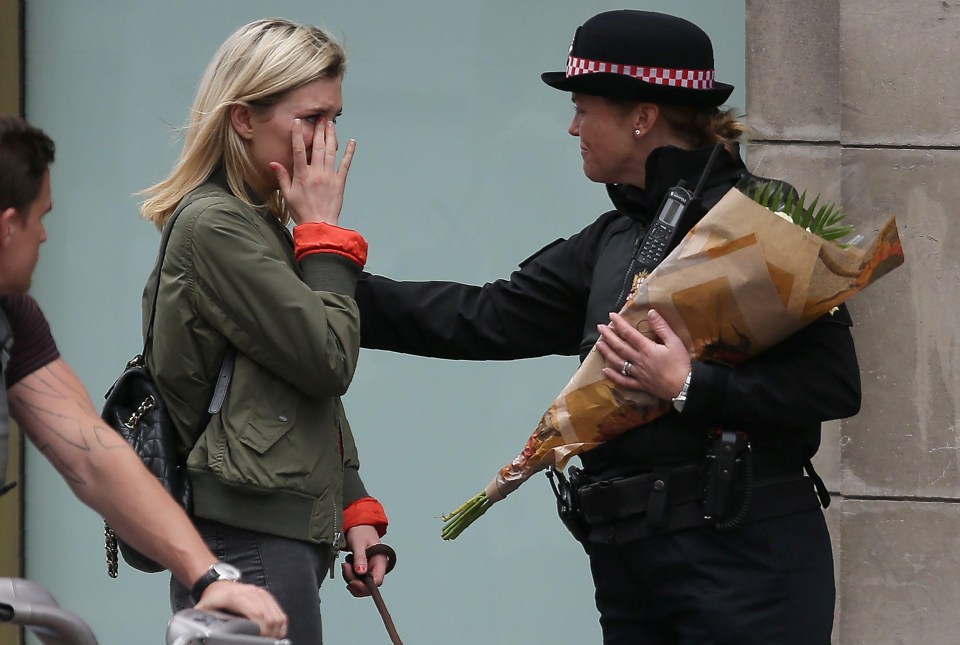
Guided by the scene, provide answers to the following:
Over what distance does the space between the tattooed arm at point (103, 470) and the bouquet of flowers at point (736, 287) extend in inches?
42.2

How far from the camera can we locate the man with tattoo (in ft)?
7.05

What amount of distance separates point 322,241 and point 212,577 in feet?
3.17

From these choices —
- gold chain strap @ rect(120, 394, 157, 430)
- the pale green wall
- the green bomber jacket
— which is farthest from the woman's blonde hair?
the pale green wall

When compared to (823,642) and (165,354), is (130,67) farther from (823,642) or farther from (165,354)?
(823,642)

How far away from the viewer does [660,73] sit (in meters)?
3.25

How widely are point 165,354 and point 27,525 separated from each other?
98.3 inches

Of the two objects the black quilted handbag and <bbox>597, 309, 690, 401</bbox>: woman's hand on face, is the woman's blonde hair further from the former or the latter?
<bbox>597, 309, 690, 401</bbox>: woman's hand on face

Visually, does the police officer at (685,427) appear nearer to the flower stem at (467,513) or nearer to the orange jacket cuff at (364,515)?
the flower stem at (467,513)

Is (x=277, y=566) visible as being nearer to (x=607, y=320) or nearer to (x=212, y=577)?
(x=212, y=577)

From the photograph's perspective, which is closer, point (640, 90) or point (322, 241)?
point (322, 241)

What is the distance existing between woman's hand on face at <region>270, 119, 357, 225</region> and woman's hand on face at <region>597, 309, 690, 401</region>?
2.17 feet

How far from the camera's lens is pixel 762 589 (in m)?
3.03

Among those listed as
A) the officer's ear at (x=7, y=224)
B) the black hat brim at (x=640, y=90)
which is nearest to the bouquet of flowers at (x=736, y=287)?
the black hat brim at (x=640, y=90)

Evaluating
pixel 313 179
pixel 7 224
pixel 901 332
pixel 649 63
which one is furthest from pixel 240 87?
pixel 901 332
